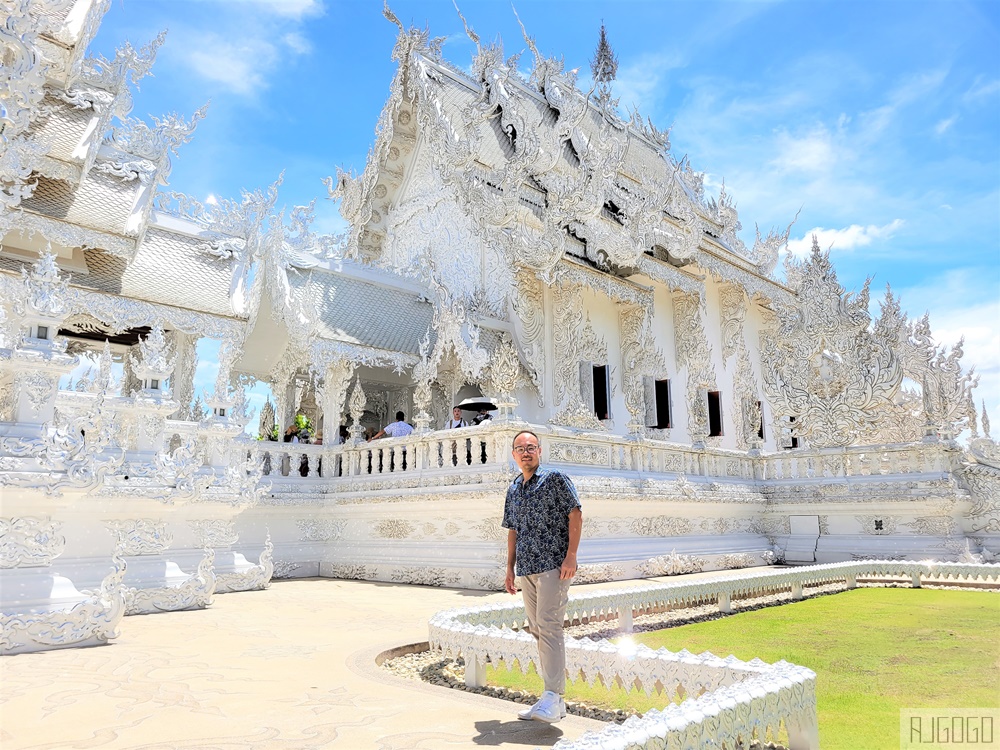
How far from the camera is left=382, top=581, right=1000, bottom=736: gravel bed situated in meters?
3.16

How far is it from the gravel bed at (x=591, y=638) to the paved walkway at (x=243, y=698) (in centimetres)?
16

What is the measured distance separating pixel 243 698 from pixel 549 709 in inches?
54.2

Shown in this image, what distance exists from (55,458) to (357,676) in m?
2.94

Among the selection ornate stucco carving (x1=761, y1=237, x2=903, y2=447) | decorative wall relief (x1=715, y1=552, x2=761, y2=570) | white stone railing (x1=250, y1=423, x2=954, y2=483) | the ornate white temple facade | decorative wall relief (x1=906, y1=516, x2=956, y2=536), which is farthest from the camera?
ornate stucco carving (x1=761, y1=237, x2=903, y2=447)

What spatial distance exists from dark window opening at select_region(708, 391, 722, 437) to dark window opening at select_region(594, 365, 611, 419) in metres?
3.42

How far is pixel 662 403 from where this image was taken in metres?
14.3

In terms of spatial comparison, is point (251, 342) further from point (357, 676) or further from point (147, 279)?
point (357, 676)

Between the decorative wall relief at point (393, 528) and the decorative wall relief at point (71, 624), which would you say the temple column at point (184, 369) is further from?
the decorative wall relief at point (71, 624)

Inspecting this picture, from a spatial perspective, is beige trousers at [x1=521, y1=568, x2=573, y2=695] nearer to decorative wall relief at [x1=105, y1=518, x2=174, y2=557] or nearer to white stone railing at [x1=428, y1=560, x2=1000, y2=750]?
white stone railing at [x1=428, y1=560, x2=1000, y2=750]

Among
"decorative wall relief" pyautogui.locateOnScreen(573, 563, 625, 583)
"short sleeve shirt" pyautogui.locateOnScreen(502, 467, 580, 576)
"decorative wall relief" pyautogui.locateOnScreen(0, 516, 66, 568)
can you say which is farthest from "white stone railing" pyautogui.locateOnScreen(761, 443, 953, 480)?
"decorative wall relief" pyautogui.locateOnScreen(0, 516, 66, 568)

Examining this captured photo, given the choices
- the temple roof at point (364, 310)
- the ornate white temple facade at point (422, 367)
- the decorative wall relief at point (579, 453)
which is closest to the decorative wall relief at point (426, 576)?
the ornate white temple facade at point (422, 367)

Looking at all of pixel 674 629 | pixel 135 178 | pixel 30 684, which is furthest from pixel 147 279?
pixel 674 629

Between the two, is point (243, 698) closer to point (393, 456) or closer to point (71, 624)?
point (71, 624)

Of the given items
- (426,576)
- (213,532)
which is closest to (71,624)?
(213,532)
